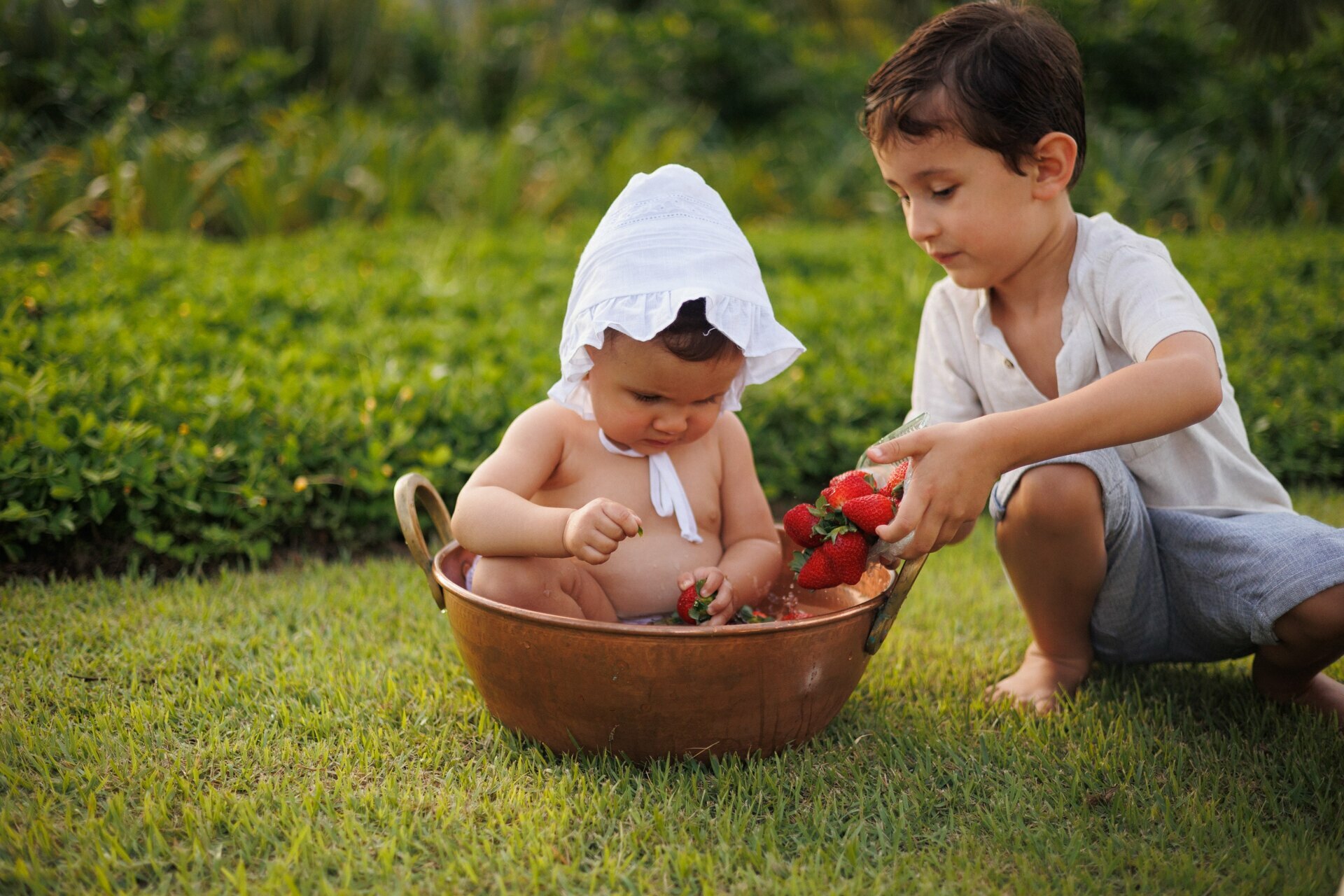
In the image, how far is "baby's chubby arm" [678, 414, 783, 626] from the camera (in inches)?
85.5

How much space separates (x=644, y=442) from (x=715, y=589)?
0.36 m

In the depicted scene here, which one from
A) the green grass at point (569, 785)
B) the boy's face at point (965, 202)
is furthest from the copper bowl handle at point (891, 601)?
the boy's face at point (965, 202)

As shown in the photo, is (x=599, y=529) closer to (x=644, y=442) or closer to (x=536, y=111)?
(x=644, y=442)

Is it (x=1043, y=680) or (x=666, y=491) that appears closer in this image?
(x=666, y=491)

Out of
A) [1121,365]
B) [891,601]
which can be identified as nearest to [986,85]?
[1121,365]

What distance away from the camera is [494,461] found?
2.05 m

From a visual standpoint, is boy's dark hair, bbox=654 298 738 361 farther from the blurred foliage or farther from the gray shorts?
the blurred foliage

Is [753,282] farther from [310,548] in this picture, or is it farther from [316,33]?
[316,33]

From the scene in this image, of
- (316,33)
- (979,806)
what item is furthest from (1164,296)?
(316,33)

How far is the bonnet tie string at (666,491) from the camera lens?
2141 millimetres

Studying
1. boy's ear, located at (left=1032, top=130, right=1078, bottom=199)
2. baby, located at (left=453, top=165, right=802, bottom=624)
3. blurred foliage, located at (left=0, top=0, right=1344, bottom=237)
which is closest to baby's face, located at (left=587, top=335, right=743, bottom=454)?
baby, located at (left=453, top=165, right=802, bottom=624)

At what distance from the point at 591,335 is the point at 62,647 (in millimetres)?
1450

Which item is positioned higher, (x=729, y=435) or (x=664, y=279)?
(x=664, y=279)

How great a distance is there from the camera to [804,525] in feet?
6.44
